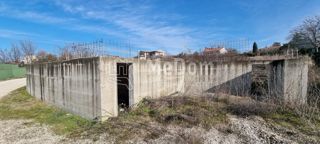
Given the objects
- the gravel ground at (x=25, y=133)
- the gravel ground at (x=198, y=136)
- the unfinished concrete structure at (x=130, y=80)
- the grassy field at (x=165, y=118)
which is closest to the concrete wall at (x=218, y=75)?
the unfinished concrete structure at (x=130, y=80)

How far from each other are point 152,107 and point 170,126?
1.49 meters

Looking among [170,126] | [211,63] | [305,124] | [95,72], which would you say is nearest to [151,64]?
[95,72]

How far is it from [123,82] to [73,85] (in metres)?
1.85

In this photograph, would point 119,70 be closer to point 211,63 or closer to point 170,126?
point 170,126

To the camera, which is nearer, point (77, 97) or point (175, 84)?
point (77, 97)

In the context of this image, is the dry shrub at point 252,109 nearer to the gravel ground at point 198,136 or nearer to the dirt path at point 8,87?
the gravel ground at point 198,136

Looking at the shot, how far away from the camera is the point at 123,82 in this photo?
7.25 metres

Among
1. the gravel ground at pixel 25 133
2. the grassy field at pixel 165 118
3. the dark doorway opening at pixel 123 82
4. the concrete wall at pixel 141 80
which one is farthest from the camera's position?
the dark doorway opening at pixel 123 82

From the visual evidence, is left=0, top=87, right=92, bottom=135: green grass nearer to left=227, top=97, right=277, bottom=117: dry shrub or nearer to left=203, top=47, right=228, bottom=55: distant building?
left=227, top=97, right=277, bottom=117: dry shrub

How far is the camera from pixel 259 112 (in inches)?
210

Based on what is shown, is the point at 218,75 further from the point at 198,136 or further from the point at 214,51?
the point at 198,136

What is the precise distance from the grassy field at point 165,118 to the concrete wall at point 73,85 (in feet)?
1.27

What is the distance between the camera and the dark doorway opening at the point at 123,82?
21.8 feet

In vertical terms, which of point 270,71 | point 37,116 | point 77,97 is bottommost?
point 37,116
